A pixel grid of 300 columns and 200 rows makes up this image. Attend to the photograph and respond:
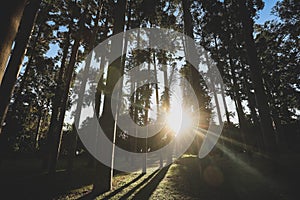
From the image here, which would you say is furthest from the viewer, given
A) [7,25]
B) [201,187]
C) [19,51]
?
[201,187]

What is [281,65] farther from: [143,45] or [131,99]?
[131,99]

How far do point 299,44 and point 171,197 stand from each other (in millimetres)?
16988

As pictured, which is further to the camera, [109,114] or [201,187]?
[109,114]

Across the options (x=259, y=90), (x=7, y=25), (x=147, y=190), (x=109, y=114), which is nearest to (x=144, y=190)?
(x=147, y=190)

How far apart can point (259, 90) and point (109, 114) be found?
25.2 ft

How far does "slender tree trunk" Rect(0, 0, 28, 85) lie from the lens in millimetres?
1105

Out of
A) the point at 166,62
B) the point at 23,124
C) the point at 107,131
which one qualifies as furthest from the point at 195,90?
the point at 23,124

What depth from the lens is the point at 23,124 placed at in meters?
21.8

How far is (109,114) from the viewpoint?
805 centimetres

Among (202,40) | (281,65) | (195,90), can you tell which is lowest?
(195,90)

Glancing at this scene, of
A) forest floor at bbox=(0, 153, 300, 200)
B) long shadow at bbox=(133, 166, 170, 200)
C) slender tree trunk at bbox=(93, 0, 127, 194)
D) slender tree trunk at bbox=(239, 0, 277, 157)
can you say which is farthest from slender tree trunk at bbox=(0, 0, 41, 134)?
slender tree trunk at bbox=(239, 0, 277, 157)

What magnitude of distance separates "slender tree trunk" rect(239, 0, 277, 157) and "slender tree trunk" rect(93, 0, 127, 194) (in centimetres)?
701

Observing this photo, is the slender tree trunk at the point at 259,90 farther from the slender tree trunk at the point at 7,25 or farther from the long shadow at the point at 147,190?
the slender tree trunk at the point at 7,25

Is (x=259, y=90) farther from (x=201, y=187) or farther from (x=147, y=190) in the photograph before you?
(x=147, y=190)
